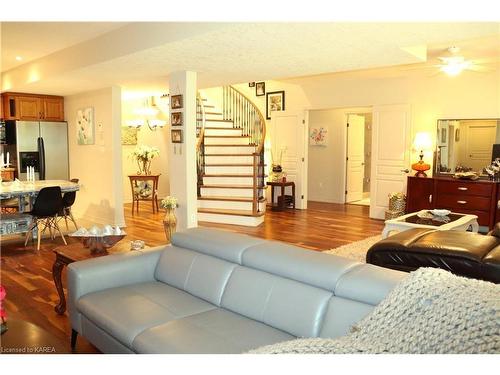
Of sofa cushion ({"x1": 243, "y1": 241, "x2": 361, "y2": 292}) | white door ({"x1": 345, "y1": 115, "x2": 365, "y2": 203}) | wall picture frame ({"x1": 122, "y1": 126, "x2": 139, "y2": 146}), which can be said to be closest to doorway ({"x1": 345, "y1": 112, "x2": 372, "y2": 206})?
white door ({"x1": 345, "y1": 115, "x2": 365, "y2": 203})

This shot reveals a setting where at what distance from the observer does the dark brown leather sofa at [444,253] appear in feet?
11.4

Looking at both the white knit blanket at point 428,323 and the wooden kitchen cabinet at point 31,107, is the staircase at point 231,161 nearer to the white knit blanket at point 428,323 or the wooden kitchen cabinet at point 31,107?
the wooden kitchen cabinet at point 31,107

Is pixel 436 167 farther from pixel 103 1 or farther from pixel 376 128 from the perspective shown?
pixel 103 1

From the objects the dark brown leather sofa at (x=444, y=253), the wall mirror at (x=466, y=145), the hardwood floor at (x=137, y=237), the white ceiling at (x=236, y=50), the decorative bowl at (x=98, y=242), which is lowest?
the hardwood floor at (x=137, y=237)

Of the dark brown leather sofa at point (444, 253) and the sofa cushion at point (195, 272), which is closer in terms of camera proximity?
the sofa cushion at point (195, 272)

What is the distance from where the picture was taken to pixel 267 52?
4.55 meters

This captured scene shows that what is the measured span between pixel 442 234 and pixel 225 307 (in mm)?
2460

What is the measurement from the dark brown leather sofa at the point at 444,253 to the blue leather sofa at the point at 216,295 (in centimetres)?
159

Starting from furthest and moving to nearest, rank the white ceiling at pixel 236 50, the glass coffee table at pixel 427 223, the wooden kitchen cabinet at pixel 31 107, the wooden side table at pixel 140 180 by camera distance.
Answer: the wooden side table at pixel 140 180 < the wooden kitchen cabinet at pixel 31 107 < the glass coffee table at pixel 427 223 < the white ceiling at pixel 236 50

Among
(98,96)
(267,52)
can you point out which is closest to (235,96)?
(98,96)

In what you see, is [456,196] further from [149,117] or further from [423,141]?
[149,117]

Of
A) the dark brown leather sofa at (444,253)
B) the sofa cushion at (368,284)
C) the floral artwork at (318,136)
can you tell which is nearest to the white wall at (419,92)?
the floral artwork at (318,136)

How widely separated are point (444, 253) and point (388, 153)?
4571mm

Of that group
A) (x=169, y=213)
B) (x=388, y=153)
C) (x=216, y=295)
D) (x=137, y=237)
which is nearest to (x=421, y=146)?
(x=388, y=153)
